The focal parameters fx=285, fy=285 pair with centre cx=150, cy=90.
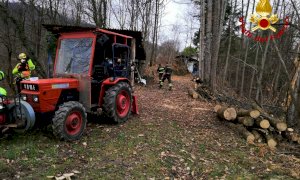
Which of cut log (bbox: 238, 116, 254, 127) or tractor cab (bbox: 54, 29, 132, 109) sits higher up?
tractor cab (bbox: 54, 29, 132, 109)

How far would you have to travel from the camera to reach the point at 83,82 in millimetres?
7168

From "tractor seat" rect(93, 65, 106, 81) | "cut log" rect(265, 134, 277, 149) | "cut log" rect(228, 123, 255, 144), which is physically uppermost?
"tractor seat" rect(93, 65, 106, 81)

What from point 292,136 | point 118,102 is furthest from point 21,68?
point 292,136

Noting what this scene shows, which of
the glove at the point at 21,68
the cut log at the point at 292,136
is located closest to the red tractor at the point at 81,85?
the glove at the point at 21,68

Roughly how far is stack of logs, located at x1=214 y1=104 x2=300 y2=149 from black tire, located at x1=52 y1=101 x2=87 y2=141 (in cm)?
473

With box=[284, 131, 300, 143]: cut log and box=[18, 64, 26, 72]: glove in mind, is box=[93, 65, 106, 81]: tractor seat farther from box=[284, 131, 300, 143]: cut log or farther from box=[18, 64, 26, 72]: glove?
box=[284, 131, 300, 143]: cut log

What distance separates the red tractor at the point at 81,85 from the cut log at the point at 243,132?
330cm

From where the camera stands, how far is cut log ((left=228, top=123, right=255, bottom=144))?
818 centimetres

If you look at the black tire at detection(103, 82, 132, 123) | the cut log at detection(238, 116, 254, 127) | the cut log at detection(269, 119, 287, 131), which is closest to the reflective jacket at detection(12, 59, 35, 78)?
the black tire at detection(103, 82, 132, 123)

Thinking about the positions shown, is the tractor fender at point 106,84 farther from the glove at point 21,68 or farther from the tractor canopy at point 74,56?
the glove at point 21,68

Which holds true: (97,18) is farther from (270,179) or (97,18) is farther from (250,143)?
(270,179)

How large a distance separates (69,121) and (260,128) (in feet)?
18.7

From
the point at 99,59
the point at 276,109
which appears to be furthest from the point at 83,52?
the point at 276,109

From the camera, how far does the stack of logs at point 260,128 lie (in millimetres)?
8352
